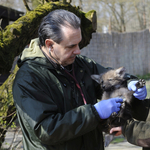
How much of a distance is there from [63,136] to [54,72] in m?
0.70

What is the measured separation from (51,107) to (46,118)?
0.11m

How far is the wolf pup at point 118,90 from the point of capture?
255 cm

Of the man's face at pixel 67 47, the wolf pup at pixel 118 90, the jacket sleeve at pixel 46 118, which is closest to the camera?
the jacket sleeve at pixel 46 118

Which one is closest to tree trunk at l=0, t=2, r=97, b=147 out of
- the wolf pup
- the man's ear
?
the man's ear

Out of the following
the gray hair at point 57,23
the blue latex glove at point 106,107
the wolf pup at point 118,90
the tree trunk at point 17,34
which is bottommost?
the wolf pup at point 118,90

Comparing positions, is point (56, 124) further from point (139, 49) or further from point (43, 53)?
point (139, 49)

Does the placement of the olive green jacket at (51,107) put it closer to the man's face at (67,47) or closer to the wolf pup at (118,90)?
the man's face at (67,47)

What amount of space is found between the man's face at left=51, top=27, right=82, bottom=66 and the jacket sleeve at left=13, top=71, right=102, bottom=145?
46 centimetres

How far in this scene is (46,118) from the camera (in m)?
1.90

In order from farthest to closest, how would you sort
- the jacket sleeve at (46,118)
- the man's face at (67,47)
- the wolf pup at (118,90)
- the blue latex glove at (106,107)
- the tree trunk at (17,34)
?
the tree trunk at (17,34) < the wolf pup at (118,90) < the man's face at (67,47) < the blue latex glove at (106,107) < the jacket sleeve at (46,118)

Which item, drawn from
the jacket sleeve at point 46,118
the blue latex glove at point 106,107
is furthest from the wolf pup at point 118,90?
the jacket sleeve at point 46,118

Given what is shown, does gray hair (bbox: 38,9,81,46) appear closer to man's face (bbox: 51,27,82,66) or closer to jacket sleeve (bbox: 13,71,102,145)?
man's face (bbox: 51,27,82,66)

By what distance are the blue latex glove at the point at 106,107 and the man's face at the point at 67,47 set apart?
23.0 inches

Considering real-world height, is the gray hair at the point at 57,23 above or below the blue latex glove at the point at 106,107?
above
